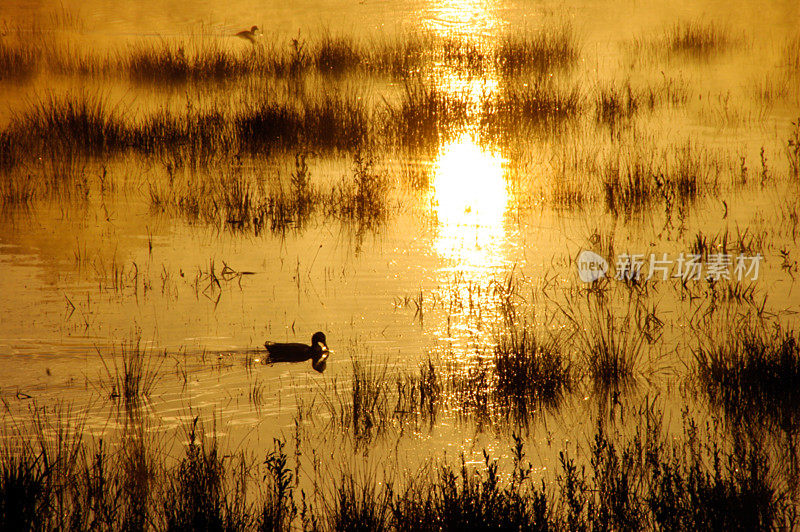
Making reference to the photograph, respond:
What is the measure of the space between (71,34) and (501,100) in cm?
1152

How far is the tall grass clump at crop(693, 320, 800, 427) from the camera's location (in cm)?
472

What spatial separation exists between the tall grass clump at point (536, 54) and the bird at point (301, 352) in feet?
34.2

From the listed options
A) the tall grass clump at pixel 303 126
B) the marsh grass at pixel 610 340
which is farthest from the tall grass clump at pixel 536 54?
the marsh grass at pixel 610 340

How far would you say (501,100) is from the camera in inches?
503

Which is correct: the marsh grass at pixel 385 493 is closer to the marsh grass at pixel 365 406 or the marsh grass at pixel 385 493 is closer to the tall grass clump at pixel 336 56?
the marsh grass at pixel 365 406

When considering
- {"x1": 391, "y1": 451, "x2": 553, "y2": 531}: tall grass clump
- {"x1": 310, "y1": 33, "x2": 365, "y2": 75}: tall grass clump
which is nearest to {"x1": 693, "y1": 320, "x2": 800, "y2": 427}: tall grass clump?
{"x1": 391, "y1": 451, "x2": 553, "y2": 531}: tall grass clump

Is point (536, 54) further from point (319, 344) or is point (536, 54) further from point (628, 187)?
point (319, 344)

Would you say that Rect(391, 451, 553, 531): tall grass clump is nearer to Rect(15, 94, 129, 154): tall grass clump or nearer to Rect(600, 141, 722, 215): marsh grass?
Rect(600, 141, 722, 215): marsh grass

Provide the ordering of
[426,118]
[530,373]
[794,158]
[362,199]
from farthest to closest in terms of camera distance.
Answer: [426,118] < [794,158] < [362,199] < [530,373]

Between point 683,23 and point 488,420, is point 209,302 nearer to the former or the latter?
point 488,420

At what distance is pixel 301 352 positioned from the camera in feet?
17.4
